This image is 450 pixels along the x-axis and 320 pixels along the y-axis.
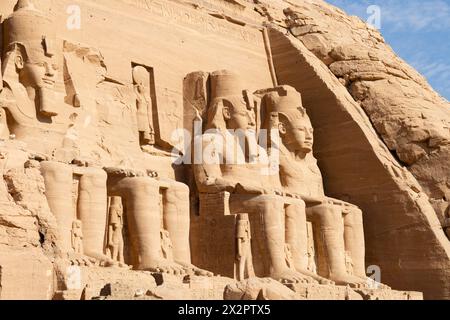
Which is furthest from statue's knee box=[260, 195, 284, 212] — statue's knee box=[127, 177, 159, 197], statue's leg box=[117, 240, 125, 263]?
statue's leg box=[117, 240, 125, 263]

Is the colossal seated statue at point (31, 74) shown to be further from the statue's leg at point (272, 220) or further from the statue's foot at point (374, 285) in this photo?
the statue's foot at point (374, 285)

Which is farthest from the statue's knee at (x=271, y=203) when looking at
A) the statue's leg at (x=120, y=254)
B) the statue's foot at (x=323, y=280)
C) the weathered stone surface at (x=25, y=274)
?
the weathered stone surface at (x=25, y=274)

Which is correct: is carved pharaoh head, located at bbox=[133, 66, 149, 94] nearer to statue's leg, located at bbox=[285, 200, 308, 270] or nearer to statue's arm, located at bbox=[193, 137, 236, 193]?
statue's arm, located at bbox=[193, 137, 236, 193]

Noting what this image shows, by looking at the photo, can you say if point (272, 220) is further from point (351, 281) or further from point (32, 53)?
point (32, 53)

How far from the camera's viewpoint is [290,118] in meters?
13.9

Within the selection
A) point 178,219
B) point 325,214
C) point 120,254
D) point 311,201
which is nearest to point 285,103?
point 311,201

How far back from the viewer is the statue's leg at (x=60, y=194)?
987 centimetres

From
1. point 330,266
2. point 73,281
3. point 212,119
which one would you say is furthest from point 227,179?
point 73,281

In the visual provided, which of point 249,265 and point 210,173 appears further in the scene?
point 210,173

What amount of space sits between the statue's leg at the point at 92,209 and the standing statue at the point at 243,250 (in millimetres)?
1999

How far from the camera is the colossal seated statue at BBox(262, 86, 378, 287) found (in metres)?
13.0

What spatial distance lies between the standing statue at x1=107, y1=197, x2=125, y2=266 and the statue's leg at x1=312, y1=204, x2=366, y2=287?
3237mm

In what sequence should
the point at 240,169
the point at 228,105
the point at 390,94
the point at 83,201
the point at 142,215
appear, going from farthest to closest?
the point at 390,94 < the point at 228,105 < the point at 240,169 < the point at 142,215 < the point at 83,201

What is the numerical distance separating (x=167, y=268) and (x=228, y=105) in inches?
137
